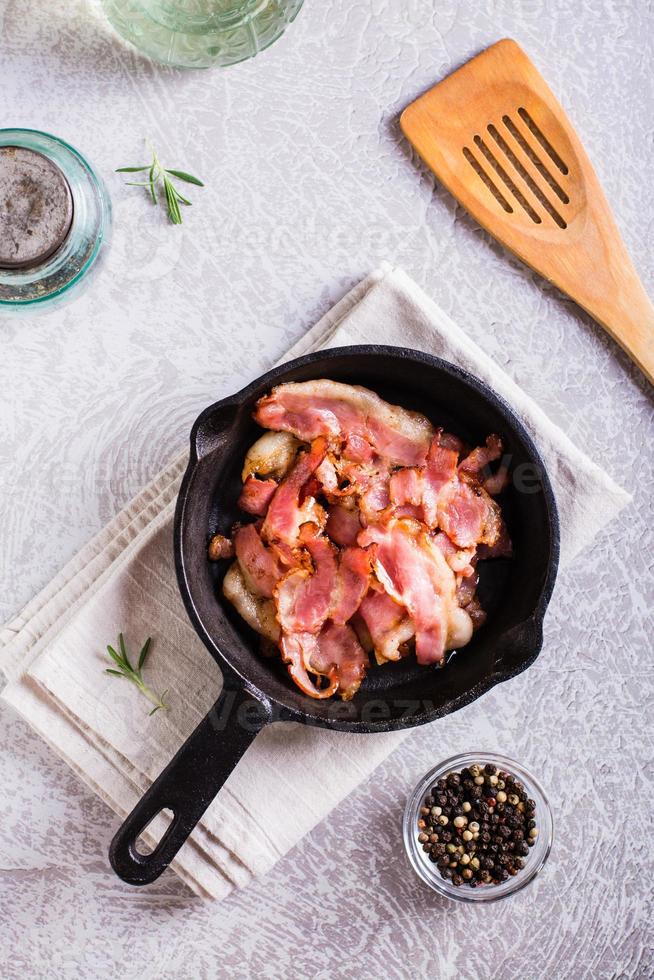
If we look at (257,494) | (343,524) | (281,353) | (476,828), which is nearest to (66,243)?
(281,353)

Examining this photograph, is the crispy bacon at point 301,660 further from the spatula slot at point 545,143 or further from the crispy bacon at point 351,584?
the spatula slot at point 545,143

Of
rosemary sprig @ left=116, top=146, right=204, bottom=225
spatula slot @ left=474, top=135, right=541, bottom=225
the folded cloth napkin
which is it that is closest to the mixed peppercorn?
the folded cloth napkin

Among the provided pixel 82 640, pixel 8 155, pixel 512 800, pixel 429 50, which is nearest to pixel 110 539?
pixel 82 640

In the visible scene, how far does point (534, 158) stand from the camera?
1.53 metres

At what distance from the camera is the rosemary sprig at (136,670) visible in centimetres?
141

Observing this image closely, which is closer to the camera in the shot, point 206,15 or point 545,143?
point 206,15

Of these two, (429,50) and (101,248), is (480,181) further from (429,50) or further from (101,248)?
(101,248)

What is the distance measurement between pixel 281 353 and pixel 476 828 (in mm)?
850

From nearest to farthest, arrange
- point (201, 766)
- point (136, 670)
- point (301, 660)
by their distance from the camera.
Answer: point (201, 766)
point (301, 660)
point (136, 670)

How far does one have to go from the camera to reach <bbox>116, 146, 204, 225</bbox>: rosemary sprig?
1476 mm

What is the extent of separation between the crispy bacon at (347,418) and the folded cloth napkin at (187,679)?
0.13 m

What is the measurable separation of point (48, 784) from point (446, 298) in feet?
3.51

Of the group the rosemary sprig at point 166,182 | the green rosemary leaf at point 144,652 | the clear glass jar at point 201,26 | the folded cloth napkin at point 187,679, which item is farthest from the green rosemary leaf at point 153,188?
the green rosemary leaf at point 144,652

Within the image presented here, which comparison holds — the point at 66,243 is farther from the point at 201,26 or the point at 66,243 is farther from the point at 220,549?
the point at 220,549
